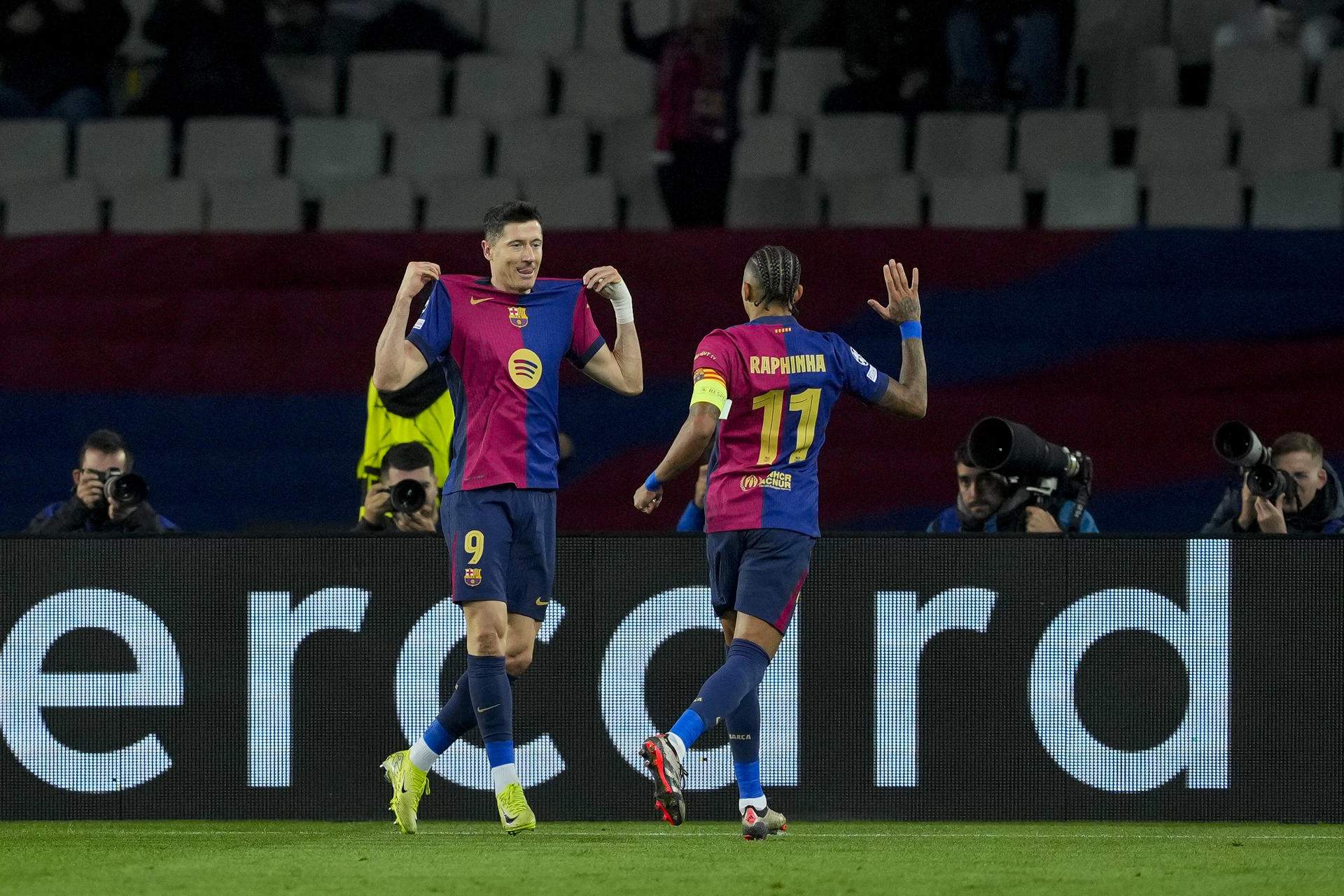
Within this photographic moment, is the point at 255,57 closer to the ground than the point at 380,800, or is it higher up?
higher up

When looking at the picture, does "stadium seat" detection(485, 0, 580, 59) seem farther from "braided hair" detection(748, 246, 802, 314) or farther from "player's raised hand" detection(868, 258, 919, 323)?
"braided hair" detection(748, 246, 802, 314)

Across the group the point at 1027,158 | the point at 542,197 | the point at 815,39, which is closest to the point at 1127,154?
the point at 1027,158

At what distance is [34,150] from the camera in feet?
44.2

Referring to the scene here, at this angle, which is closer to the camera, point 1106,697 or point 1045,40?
point 1106,697

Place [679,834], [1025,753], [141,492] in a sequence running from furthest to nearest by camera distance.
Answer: [141,492], [1025,753], [679,834]

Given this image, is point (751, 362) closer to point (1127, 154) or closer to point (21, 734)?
point (21, 734)

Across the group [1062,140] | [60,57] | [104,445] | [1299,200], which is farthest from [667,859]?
[60,57]

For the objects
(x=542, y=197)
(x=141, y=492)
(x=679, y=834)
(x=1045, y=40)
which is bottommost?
(x=679, y=834)

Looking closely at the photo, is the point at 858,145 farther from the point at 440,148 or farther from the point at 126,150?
the point at 126,150

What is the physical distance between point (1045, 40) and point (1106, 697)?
645 centimetres

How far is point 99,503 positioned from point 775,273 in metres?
3.57

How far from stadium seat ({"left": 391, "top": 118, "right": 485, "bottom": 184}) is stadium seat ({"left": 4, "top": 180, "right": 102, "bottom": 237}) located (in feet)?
6.42

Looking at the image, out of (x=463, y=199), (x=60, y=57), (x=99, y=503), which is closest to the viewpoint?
(x=99, y=503)

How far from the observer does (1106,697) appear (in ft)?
24.1
